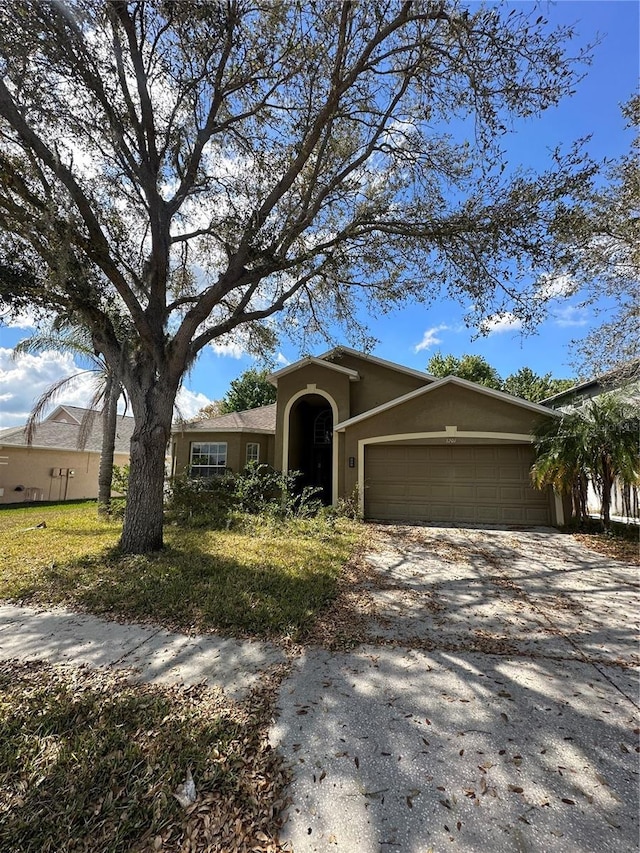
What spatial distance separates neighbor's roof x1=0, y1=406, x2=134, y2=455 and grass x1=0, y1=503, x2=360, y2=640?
8912 millimetres

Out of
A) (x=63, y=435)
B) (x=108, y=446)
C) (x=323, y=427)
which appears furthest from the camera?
(x=63, y=435)

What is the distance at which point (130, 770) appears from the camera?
2229 mm

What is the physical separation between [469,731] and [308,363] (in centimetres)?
1299

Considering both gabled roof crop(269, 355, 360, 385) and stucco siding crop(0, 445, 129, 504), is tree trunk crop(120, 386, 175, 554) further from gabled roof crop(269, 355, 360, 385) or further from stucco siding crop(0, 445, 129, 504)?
stucco siding crop(0, 445, 129, 504)

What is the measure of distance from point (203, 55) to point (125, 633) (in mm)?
8966

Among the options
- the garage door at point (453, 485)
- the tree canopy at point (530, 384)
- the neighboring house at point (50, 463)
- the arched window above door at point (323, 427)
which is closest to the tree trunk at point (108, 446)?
the neighboring house at point (50, 463)

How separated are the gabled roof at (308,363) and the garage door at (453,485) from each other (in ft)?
10.5

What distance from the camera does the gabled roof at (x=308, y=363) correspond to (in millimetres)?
14109

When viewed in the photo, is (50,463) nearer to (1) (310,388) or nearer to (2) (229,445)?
(2) (229,445)

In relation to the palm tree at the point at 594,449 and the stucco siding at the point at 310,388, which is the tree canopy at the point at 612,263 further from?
the stucco siding at the point at 310,388

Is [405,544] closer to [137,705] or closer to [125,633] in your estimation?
[125,633]

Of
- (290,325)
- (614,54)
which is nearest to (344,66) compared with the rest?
(614,54)

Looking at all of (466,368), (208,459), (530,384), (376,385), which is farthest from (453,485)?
(530,384)

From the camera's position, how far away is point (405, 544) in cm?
877
